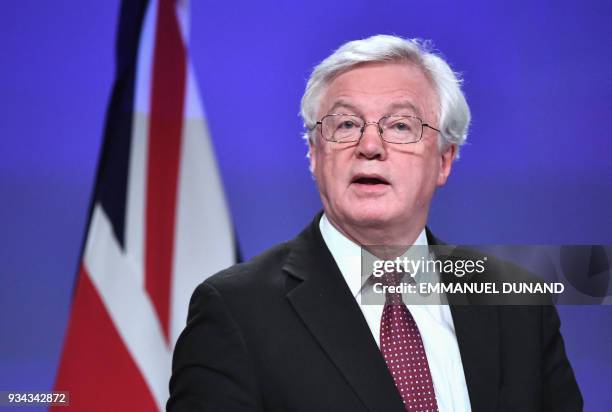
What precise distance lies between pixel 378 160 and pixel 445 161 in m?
0.24

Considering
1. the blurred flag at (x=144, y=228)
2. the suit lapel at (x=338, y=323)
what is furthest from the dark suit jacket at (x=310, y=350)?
the blurred flag at (x=144, y=228)

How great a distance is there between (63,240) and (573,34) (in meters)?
1.66

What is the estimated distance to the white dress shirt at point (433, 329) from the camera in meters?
1.44

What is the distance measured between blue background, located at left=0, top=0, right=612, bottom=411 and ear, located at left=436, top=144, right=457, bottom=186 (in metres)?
0.78

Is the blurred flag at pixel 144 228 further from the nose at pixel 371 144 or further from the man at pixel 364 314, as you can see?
the nose at pixel 371 144

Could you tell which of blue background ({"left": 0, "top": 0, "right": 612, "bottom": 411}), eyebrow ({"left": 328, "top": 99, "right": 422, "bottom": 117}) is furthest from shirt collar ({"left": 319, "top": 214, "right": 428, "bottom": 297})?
blue background ({"left": 0, "top": 0, "right": 612, "bottom": 411})

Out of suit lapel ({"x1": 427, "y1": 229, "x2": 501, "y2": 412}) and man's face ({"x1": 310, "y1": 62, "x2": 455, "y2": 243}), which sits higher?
man's face ({"x1": 310, "y1": 62, "x2": 455, "y2": 243})

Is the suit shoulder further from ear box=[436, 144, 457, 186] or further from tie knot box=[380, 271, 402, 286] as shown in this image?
ear box=[436, 144, 457, 186]

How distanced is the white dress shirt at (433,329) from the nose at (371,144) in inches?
6.3

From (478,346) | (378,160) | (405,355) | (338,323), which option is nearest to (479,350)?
(478,346)

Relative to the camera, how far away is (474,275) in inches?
64.2

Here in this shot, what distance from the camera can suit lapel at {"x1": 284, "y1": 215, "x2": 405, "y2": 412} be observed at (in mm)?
1333


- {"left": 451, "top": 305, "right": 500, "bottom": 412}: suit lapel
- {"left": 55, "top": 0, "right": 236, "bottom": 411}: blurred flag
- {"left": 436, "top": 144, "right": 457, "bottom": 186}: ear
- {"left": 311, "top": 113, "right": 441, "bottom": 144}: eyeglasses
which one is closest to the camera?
{"left": 451, "top": 305, "right": 500, "bottom": 412}: suit lapel

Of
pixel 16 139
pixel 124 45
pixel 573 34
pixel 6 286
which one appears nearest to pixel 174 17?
pixel 124 45
